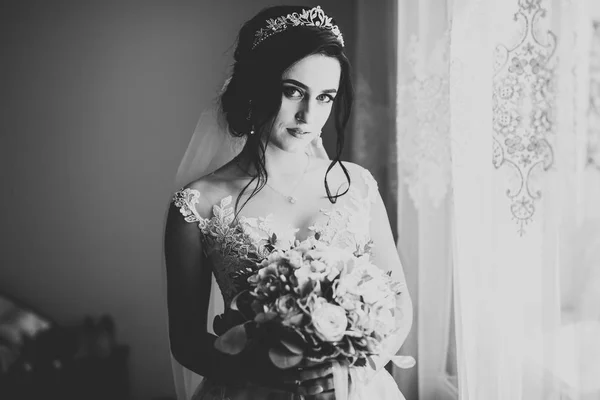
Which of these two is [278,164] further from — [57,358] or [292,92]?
[57,358]

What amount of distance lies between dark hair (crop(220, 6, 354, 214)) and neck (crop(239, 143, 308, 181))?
2 centimetres

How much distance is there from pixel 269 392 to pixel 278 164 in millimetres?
695

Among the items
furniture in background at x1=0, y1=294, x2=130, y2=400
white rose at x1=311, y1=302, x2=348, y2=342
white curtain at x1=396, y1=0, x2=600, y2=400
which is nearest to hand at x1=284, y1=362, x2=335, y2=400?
white rose at x1=311, y1=302, x2=348, y2=342

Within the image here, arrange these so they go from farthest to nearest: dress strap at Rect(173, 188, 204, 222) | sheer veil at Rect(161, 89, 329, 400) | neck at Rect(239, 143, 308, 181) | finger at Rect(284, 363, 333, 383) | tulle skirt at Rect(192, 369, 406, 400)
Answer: sheer veil at Rect(161, 89, 329, 400)
neck at Rect(239, 143, 308, 181)
dress strap at Rect(173, 188, 204, 222)
tulle skirt at Rect(192, 369, 406, 400)
finger at Rect(284, 363, 333, 383)

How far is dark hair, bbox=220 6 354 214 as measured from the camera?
155 centimetres

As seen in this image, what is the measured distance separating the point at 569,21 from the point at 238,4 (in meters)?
2.23

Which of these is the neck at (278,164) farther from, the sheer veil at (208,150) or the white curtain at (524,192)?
the white curtain at (524,192)

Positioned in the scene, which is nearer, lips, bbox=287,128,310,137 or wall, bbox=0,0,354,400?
lips, bbox=287,128,310,137

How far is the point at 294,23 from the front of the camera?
1.59 metres

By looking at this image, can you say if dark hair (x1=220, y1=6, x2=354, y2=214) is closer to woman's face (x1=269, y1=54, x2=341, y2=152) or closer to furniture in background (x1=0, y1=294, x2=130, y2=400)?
woman's face (x1=269, y1=54, x2=341, y2=152)

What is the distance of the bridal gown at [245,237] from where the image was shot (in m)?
1.57

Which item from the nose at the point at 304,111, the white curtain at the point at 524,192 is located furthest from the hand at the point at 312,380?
the nose at the point at 304,111

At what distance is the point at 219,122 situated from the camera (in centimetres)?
184

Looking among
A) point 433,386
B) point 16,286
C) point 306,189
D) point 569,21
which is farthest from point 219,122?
point 16,286
